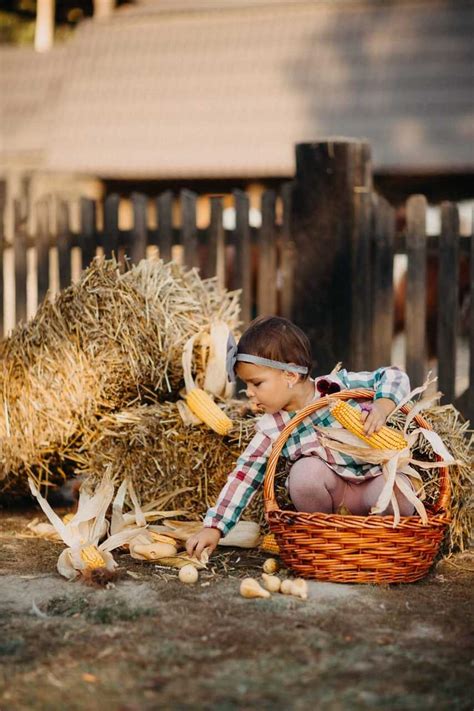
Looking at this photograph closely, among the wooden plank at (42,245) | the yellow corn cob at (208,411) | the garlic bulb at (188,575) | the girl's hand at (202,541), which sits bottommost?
the garlic bulb at (188,575)

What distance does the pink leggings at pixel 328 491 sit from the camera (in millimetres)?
3696

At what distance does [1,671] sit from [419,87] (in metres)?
11.8

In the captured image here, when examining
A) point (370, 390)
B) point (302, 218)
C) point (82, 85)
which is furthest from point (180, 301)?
point (82, 85)

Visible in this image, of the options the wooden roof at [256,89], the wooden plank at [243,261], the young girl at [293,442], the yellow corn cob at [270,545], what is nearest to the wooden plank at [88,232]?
the wooden plank at [243,261]

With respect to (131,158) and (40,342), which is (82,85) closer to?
(131,158)

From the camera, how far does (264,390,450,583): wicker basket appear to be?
3.44 meters

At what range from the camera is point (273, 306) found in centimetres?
629

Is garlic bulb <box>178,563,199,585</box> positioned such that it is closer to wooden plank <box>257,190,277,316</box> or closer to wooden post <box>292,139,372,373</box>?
wooden post <box>292,139,372,373</box>

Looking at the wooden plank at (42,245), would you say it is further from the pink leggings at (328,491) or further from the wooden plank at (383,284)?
the pink leggings at (328,491)

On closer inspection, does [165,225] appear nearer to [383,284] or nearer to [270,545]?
[383,284]

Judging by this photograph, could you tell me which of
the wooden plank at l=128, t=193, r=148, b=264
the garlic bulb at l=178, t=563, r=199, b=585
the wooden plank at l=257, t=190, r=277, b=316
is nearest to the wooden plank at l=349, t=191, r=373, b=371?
the wooden plank at l=257, t=190, r=277, b=316

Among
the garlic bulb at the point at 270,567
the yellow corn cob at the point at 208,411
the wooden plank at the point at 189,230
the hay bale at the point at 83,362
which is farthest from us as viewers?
the wooden plank at the point at 189,230

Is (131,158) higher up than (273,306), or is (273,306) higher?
(131,158)

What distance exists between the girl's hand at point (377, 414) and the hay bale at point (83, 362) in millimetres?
1132
